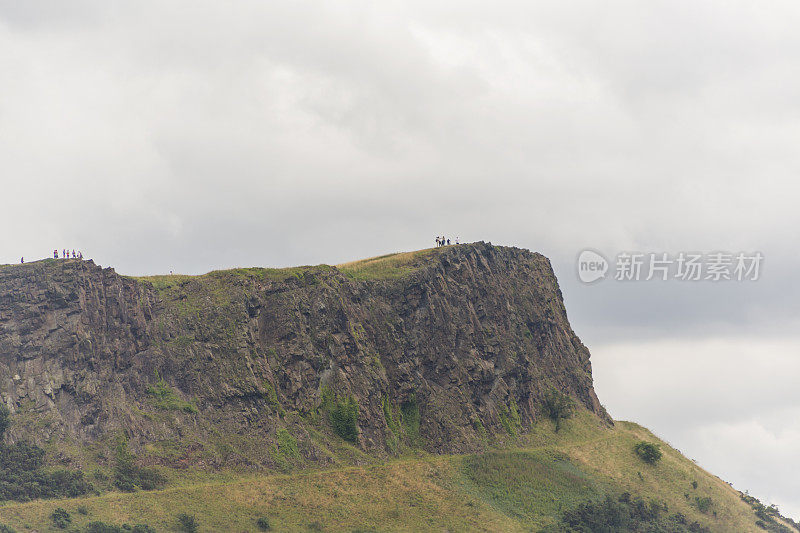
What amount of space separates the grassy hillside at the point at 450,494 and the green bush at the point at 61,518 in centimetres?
75

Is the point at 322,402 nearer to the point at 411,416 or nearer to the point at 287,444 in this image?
the point at 287,444

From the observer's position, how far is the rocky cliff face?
108 m

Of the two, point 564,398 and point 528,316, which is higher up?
point 528,316

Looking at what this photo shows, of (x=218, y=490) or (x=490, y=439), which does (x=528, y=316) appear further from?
(x=218, y=490)

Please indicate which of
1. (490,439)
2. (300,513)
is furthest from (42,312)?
(490,439)

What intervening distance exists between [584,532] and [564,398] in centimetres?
4053

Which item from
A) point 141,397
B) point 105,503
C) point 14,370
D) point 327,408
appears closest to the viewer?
point 105,503

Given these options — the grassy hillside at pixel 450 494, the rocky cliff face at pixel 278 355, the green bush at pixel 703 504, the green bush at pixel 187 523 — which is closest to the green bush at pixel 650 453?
the grassy hillside at pixel 450 494

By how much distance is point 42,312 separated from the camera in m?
109

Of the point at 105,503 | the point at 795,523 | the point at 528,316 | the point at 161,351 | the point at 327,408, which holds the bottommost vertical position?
the point at 795,523

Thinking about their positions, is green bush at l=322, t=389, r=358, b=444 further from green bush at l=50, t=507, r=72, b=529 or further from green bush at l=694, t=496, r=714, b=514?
green bush at l=694, t=496, r=714, b=514

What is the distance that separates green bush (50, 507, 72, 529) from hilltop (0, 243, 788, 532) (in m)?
1.05

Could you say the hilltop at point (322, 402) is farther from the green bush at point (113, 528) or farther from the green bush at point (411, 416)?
the green bush at point (113, 528)

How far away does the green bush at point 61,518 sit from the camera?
3516 inches
